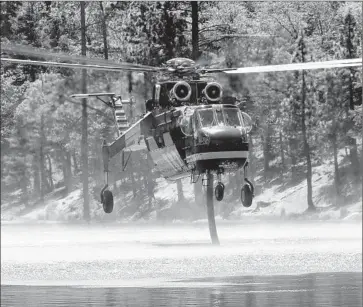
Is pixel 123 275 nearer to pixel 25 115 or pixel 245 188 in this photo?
pixel 245 188

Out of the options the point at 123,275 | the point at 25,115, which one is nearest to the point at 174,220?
the point at 25,115

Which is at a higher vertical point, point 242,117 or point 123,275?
point 242,117

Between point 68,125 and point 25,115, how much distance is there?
11.0 feet

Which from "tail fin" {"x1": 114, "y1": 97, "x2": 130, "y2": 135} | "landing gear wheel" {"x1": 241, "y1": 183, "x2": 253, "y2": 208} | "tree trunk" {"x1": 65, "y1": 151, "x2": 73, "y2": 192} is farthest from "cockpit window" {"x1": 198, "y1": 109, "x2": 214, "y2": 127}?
"tree trunk" {"x1": 65, "y1": 151, "x2": 73, "y2": 192}

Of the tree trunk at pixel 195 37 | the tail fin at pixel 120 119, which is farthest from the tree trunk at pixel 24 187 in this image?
the tail fin at pixel 120 119

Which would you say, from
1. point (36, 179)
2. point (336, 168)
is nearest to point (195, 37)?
point (336, 168)

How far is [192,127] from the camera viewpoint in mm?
35406

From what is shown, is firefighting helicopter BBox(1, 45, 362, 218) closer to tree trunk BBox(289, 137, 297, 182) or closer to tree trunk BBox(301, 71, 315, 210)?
tree trunk BBox(301, 71, 315, 210)

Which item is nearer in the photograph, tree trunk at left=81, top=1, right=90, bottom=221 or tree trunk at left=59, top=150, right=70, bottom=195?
tree trunk at left=81, top=1, right=90, bottom=221

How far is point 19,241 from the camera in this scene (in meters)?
66.1

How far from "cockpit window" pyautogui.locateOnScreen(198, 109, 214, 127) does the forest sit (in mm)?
30762

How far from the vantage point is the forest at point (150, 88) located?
237ft

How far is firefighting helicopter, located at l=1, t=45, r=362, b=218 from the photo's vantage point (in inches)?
1356

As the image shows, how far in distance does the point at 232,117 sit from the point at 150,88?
3559 centimetres
